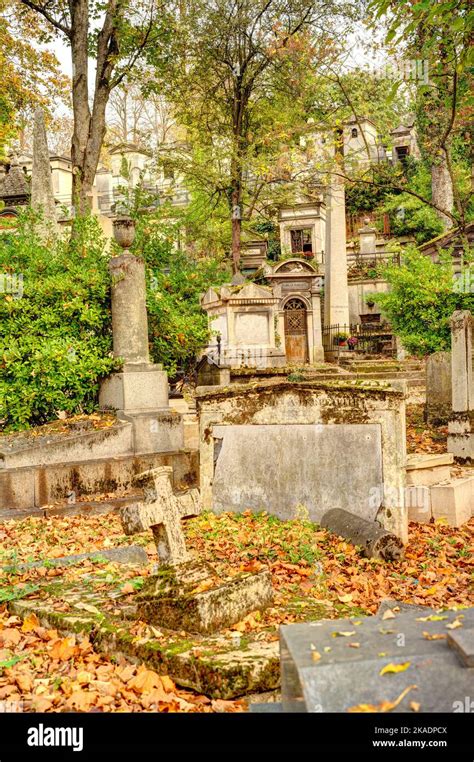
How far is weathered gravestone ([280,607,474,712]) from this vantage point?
2.05 metres

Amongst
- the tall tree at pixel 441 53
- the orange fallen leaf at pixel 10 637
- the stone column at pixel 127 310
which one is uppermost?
the tall tree at pixel 441 53

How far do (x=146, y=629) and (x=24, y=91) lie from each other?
61.9ft

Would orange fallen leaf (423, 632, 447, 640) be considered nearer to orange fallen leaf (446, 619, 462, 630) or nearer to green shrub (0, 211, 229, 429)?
orange fallen leaf (446, 619, 462, 630)

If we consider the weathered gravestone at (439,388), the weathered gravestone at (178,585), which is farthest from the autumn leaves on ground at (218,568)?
the weathered gravestone at (439,388)

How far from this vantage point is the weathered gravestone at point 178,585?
3.76 m

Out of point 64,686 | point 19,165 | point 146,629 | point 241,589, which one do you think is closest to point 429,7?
point 241,589

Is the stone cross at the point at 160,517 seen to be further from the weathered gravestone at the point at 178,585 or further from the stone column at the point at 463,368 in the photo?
the stone column at the point at 463,368

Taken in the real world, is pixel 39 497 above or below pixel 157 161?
below

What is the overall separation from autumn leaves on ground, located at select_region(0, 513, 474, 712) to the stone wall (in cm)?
28

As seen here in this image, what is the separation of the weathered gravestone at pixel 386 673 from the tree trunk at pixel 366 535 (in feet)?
11.8

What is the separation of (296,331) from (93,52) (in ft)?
51.4

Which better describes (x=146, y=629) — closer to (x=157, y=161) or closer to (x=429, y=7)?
(x=429, y=7)

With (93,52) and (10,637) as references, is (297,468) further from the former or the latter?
(93,52)
